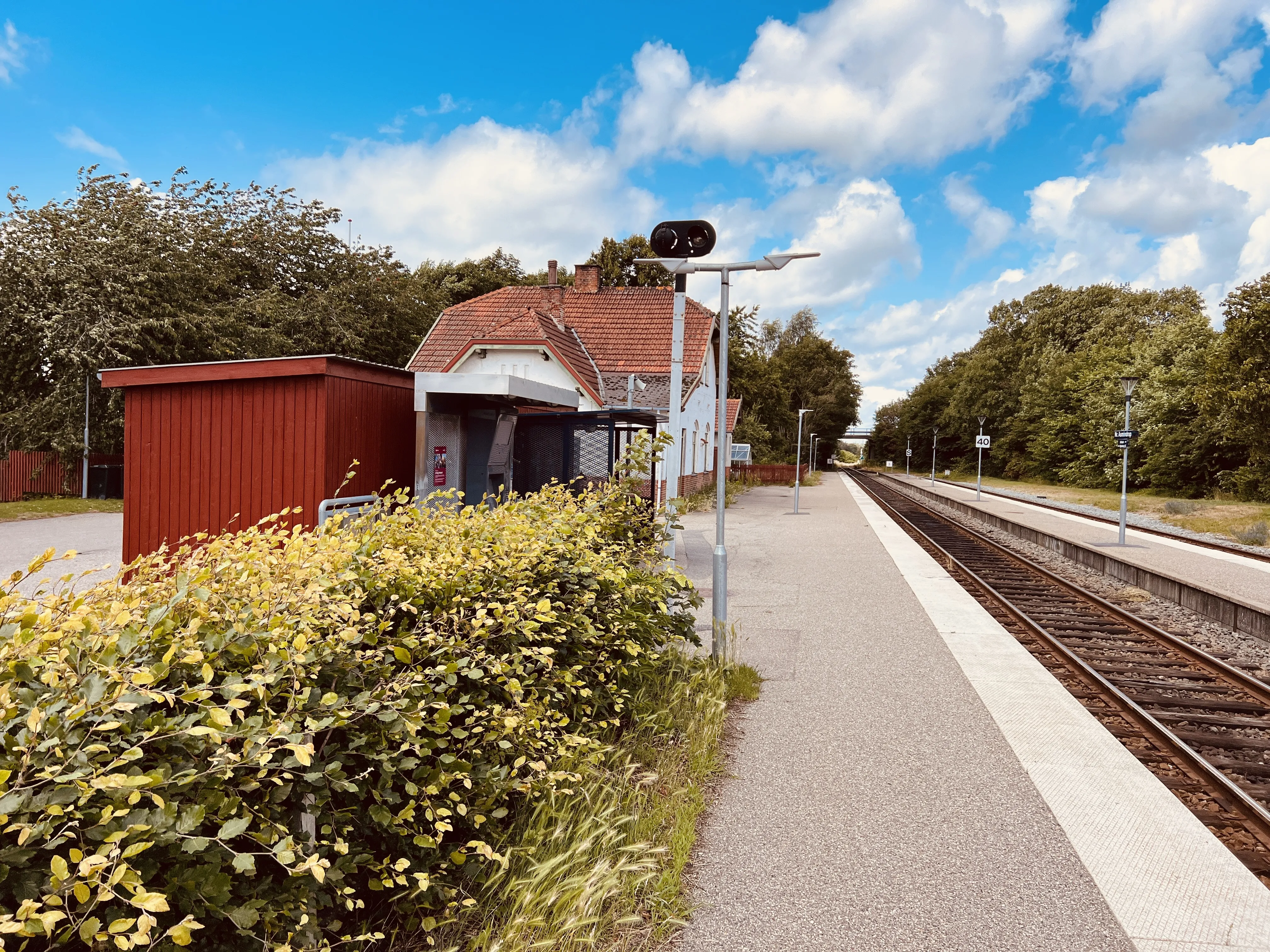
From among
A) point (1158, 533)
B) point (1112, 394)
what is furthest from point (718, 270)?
point (1112, 394)

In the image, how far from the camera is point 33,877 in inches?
67.0

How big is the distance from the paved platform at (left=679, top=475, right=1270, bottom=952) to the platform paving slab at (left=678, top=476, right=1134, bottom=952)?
0.04 ft

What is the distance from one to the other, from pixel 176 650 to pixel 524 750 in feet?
5.00

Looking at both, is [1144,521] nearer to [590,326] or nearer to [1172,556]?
[1172,556]

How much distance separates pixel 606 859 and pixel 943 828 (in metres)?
2.01

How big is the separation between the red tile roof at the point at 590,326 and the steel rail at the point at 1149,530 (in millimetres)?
14061

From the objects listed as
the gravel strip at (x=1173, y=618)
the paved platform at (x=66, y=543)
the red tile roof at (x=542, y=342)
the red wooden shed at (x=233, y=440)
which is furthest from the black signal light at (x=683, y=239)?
the red tile roof at (x=542, y=342)

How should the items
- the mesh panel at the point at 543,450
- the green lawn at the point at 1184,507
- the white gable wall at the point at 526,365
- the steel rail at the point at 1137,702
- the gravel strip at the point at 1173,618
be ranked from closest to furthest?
the steel rail at the point at 1137,702
the gravel strip at the point at 1173,618
the mesh panel at the point at 543,450
the green lawn at the point at 1184,507
the white gable wall at the point at 526,365

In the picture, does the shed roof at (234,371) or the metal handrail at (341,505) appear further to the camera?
→ the shed roof at (234,371)

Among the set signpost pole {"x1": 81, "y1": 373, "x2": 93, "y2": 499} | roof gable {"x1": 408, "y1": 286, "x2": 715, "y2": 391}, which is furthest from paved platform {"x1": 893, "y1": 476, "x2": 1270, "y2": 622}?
signpost pole {"x1": 81, "y1": 373, "x2": 93, "y2": 499}

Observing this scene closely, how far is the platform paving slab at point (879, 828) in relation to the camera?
11.2ft

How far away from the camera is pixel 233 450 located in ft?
26.1

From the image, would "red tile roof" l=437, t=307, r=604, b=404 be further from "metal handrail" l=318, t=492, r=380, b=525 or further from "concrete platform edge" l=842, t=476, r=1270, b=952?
"concrete platform edge" l=842, t=476, r=1270, b=952

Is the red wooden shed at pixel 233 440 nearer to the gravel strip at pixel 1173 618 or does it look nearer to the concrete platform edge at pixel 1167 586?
the gravel strip at pixel 1173 618
